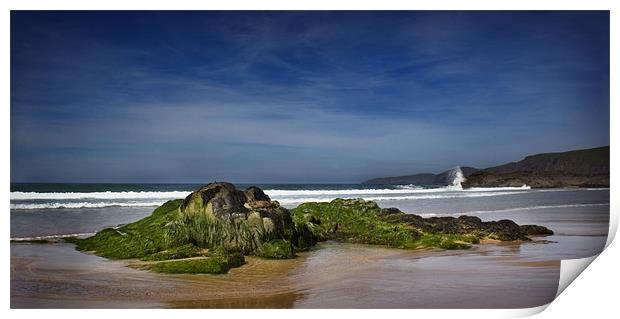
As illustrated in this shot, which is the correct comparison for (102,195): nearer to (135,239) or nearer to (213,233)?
(135,239)

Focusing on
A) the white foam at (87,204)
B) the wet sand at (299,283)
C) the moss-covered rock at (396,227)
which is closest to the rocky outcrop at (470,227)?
the moss-covered rock at (396,227)

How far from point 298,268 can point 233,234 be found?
0.65 m

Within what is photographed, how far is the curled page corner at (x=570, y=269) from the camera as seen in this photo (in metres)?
4.45

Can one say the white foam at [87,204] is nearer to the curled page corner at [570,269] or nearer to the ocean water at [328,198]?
the ocean water at [328,198]

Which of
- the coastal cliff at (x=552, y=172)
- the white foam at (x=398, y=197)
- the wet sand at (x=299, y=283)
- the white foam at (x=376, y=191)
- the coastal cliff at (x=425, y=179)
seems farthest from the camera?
the white foam at (x=398, y=197)

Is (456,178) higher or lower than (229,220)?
higher

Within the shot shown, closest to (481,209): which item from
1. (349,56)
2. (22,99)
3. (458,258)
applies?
Result: (458,258)

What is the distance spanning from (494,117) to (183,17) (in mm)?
3292

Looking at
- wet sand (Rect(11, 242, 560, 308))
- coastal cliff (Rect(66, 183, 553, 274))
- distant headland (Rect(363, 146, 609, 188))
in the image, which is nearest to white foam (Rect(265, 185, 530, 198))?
distant headland (Rect(363, 146, 609, 188))

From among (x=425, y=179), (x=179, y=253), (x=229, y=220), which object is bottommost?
(x=179, y=253)

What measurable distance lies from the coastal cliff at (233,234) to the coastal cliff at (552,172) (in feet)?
2.32

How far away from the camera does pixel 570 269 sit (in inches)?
181

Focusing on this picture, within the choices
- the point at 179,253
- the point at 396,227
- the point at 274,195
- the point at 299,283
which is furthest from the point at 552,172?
the point at 179,253

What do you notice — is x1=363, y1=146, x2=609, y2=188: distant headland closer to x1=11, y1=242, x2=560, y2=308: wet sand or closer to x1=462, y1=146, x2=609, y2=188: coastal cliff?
x1=462, y1=146, x2=609, y2=188: coastal cliff
